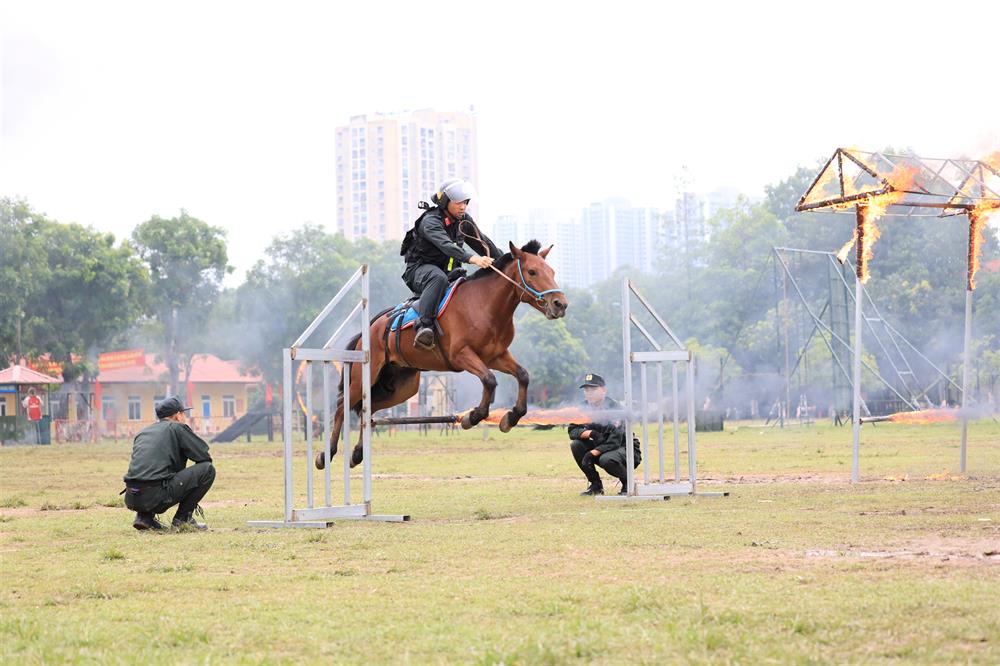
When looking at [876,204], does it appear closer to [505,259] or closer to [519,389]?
[505,259]

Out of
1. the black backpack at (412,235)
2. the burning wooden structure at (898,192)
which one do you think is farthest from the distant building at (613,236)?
the black backpack at (412,235)

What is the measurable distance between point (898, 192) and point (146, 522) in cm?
1190

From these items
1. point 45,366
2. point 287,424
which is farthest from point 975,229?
point 45,366

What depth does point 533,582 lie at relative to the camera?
855cm

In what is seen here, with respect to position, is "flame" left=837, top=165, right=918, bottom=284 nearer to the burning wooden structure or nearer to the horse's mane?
the burning wooden structure

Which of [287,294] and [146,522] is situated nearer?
[146,522]

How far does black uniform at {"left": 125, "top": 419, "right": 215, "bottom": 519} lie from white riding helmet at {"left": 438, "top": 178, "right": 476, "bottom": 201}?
421 centimetres

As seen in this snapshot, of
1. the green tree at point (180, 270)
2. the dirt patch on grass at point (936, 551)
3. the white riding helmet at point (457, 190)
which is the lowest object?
the dirt patch on grass at point (936, 551)

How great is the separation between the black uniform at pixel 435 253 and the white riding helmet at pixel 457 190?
236 mm

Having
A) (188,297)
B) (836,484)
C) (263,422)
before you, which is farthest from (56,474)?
(188,297)

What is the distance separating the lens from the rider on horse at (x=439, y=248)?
1462cm

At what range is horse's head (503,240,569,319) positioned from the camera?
13930 millimetres

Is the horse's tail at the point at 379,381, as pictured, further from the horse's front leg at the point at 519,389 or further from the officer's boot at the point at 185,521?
the officer's boot at the point at 185,521

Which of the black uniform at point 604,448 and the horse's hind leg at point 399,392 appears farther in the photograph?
the black uniform at point 604,448
